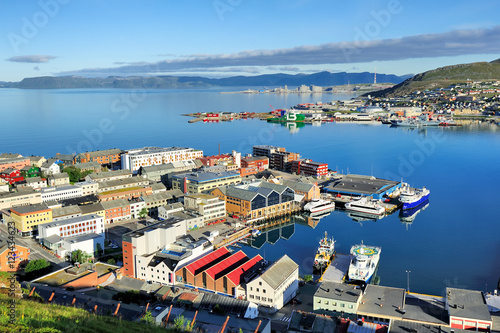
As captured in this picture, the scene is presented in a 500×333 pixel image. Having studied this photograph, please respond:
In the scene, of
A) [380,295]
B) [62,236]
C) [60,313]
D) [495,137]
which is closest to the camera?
[60,313]

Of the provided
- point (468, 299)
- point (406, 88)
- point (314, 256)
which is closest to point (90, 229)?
point (314, 256)

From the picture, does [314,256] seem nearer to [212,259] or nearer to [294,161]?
[212,259]

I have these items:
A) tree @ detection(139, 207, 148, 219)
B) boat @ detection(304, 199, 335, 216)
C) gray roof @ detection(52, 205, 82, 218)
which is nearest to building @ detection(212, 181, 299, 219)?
boat @ detection(304, 199, 335, 216)

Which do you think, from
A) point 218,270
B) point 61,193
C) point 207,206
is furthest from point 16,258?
point 61,193

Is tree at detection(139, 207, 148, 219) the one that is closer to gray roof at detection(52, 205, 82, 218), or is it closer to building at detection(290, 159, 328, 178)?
gray roof at detection(52, 205, 82, 218)

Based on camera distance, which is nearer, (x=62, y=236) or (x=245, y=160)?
(x=62, y=236)

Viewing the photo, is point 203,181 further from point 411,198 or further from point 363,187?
point 411,198

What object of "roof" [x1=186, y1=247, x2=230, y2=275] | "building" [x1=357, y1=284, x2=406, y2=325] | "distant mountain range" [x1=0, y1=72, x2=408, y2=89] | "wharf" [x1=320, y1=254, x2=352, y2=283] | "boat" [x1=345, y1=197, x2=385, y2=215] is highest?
"distant mountain range" [x1=0, y1=72, x2=408, y2=89]

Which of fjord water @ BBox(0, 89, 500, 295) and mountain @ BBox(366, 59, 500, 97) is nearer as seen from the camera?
fjord water @ BBox(0, 89, 500, 295)
